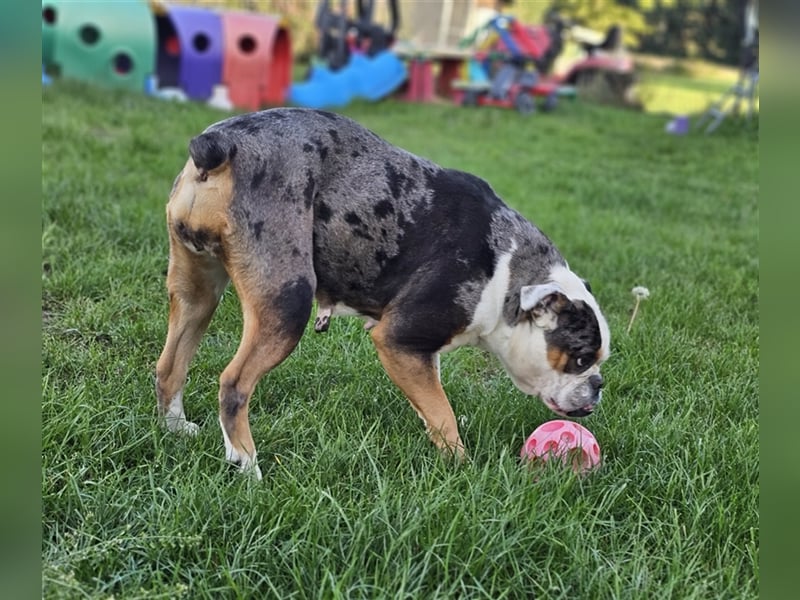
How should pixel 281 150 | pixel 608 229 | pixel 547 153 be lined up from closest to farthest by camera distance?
pixel 281 150, pixel 608 229, pixel 547 153

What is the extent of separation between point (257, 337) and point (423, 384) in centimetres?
74

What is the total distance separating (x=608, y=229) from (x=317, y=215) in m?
4.87

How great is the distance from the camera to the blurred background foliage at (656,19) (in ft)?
84.2

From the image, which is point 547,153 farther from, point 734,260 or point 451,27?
point 451,27

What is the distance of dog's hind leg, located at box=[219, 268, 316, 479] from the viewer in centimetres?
285

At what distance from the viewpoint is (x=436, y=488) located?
2.72 m

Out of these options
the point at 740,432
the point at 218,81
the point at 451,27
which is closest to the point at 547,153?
the point at 218,81

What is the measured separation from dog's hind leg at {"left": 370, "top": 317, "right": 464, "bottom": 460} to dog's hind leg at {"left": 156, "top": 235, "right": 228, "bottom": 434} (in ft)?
2.47

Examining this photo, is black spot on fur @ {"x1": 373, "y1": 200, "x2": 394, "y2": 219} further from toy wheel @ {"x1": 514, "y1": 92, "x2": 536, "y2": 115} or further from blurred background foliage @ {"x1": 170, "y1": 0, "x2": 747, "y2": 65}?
blurred background foliage @ {"x1": 170, "y1": 0, "x2": 747, "y2": 65}

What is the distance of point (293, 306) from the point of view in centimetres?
286

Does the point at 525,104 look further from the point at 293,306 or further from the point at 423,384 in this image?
the point at 293,306

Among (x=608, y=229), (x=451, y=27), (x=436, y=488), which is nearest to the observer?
(x=436, y=488)

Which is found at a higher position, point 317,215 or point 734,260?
point 317,215
